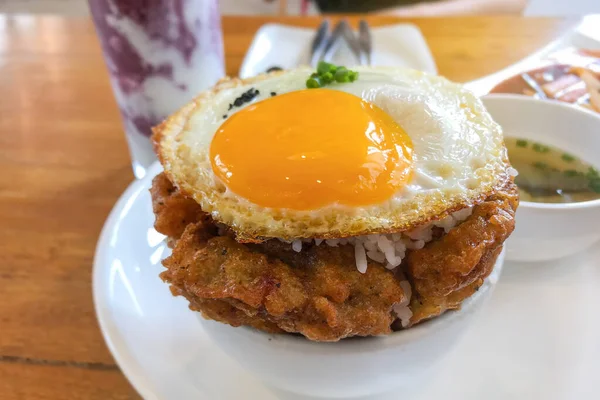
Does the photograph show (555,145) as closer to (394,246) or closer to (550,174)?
(550,174)

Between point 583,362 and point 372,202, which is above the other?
point 372,202

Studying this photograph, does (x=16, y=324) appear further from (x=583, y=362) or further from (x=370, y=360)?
(x=583, y=362)

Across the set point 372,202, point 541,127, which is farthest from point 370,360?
point 541,127

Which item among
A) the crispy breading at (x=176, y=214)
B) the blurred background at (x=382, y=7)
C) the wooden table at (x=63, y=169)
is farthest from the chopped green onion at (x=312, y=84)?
the blurred background at (x=382, y=7)

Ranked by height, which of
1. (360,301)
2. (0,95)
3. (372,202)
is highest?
(372,202)

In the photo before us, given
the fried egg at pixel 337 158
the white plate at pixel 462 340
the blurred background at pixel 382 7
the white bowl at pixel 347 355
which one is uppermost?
the fried egg at pixel 337 158

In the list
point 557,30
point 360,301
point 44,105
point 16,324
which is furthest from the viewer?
point 557,30

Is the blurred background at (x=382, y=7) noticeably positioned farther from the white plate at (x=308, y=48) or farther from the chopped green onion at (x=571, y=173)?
the chopped green onion at (x=571, y=173)
